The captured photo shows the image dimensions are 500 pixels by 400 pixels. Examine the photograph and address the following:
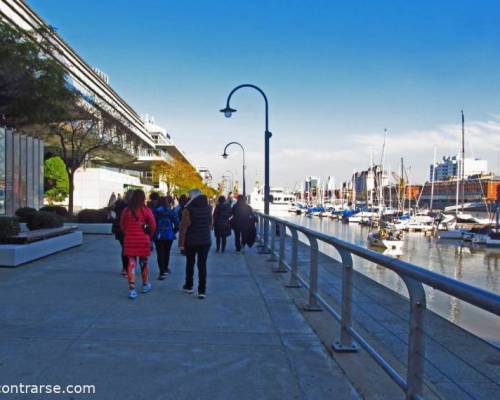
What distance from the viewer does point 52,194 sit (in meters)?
44.1

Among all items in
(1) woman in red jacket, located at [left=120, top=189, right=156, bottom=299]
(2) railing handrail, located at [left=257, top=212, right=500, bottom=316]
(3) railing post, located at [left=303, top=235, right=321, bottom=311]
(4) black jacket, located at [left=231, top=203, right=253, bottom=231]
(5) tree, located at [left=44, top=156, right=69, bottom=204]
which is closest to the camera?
(2) railing handrail, located at [left=257, top=212, right=500, bottom=316]

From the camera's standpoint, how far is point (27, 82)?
654 inches

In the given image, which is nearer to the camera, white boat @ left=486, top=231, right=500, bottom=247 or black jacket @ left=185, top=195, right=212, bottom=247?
black jacket @ left=185, top=195, right=212, bottom=247

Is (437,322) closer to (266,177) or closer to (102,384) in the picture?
(102,384)

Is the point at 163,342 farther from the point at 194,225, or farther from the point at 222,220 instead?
the point at 222,220

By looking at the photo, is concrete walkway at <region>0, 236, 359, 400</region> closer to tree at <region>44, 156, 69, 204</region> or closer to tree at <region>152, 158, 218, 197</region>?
tree at <region>44, 156, 69, 204</region>

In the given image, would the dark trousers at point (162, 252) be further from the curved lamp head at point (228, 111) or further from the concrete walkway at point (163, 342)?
the curved lamp head at point (228, 111)

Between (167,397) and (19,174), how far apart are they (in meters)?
17.8

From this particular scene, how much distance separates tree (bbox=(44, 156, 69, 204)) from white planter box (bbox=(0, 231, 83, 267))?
32.1 meters

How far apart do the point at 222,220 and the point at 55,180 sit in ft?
113

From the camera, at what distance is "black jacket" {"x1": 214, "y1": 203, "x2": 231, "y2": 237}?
13273mm

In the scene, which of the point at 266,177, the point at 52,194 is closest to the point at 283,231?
the point at 266,177

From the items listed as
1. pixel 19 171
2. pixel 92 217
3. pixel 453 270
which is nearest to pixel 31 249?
pixel 92 217

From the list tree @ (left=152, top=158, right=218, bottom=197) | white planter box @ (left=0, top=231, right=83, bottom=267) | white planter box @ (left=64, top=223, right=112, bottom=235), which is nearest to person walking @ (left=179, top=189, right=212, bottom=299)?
white planter box @ (left=0, top=231, right=83, bottom=267)
